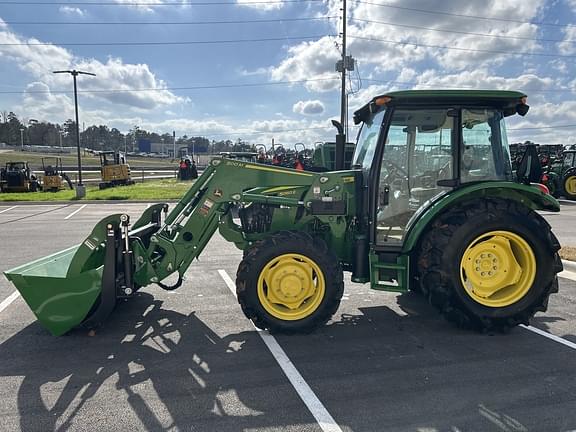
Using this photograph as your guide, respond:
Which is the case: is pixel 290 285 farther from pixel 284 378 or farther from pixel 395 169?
pixel 395 169

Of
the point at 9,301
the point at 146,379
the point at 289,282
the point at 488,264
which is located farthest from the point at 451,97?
the point at 9,301

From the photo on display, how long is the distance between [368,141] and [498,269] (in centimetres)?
191

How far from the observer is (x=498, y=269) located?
4.35 meters

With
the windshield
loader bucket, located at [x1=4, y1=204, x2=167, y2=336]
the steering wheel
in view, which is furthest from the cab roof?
loader bucket, located at [x1=4, y1=204, x2=167, y2=336]

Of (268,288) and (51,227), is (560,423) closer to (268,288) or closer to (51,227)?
(268,288)

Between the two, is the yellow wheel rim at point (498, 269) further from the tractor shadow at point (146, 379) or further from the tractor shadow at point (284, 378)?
the tractor shadow at point (146, 379)

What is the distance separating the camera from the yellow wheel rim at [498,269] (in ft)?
14.1

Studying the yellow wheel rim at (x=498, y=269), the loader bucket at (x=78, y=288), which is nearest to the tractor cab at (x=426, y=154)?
the yellow wheel rim at (x=498, y=269)

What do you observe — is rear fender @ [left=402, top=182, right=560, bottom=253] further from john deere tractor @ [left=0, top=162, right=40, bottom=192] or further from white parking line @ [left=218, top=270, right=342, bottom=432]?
john deere tractor @ [left=0, top=162, right=40, bottom=192]

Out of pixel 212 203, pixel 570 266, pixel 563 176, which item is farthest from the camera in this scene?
pixel 563 176

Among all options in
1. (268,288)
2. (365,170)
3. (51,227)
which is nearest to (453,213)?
(365,170)

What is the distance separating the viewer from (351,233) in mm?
4695

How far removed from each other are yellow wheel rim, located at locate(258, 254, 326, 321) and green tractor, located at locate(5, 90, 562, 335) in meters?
0.01

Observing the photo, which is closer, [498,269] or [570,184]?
[498,269]
